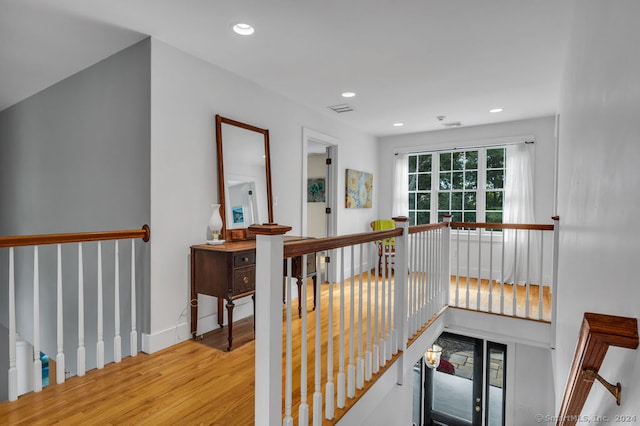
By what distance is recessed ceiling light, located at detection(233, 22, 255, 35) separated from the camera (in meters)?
2.45

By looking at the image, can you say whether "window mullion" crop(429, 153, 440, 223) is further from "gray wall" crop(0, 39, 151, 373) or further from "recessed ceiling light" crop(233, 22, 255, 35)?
"gray wall" crop(0, 39, 151, 373)

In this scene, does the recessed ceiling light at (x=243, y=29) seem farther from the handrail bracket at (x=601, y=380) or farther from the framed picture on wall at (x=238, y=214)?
the handrail bracket at (x=601, y=380)

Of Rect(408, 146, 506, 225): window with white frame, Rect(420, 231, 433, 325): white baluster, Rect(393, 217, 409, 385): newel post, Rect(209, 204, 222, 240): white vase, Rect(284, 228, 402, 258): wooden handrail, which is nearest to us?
Rect(284, 228, 402, 258): wooden handrail

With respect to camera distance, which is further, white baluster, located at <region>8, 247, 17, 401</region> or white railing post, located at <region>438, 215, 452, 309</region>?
white railing post, located at <region>438, 215, 452, 309</region>

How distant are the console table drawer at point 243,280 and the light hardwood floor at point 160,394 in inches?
19.4

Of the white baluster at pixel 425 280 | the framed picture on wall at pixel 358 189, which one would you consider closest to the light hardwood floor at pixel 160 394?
the white baluster at pixel 425 280

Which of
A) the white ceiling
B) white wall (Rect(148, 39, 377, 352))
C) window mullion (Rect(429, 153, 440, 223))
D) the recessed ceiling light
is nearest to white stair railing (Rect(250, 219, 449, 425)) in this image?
white wall (Rect(148, 39, 377, 352))

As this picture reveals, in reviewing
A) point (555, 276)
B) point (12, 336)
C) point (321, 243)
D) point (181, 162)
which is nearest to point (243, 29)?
point (181, 162)

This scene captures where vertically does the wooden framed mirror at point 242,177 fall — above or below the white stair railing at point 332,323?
above

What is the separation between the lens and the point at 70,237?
219 cm

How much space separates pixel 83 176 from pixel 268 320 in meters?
2.93

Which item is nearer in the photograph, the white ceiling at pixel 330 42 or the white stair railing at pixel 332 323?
the white stair railing at pixel 332 323

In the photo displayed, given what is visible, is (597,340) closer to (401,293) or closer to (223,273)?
(401,293)

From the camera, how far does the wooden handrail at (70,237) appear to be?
1.84 metres
